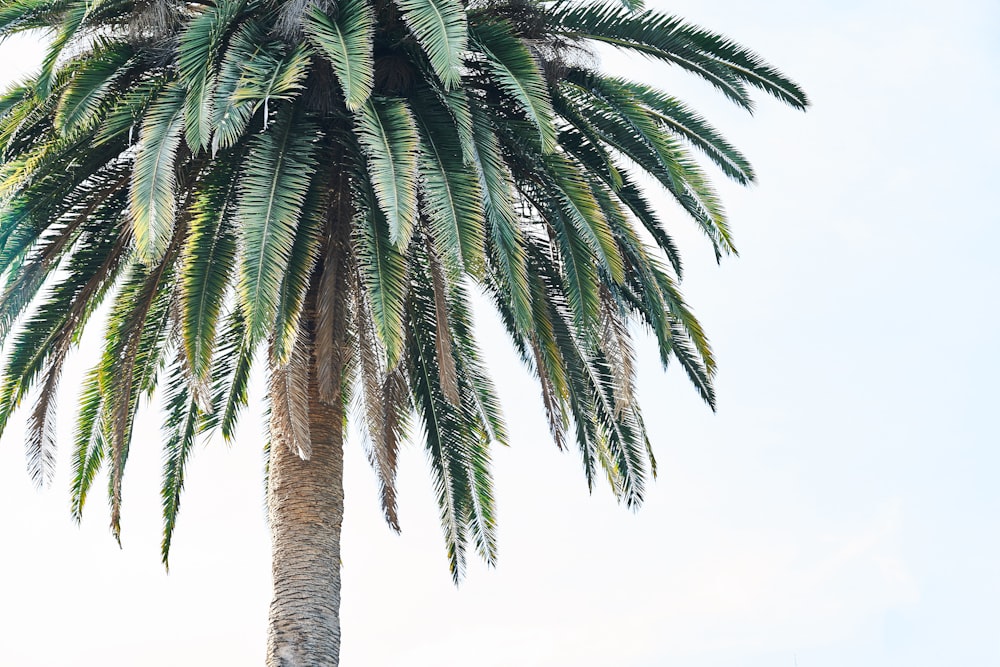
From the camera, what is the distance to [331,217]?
1179 cm

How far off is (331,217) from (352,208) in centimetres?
22

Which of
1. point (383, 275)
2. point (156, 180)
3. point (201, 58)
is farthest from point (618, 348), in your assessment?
point (201, 58)

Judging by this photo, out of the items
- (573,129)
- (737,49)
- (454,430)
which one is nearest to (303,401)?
(454,430)

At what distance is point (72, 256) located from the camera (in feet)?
39.0

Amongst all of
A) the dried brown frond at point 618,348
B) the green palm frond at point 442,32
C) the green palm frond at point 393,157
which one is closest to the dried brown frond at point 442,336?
the green palm frond at point 393,157

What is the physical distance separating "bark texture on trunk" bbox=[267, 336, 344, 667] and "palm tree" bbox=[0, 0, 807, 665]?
0.08 feet

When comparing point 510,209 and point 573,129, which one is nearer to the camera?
point 510,209

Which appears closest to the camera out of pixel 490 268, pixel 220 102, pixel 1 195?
pixel 220 102

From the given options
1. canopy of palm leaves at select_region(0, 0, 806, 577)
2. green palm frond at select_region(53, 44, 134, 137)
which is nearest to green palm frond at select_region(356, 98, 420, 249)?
canopy of palm leaves at select_region(0, 0, 806, 577)

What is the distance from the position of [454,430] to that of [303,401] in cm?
244

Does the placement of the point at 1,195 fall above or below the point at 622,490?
above

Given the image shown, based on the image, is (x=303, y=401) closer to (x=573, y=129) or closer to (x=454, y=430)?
(x=454, y=430)

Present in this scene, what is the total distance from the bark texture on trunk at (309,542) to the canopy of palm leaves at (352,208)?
417mm

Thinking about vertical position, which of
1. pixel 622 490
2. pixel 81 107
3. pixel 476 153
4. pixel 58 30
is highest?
pixel 58 30
